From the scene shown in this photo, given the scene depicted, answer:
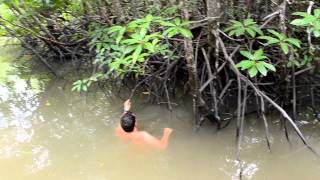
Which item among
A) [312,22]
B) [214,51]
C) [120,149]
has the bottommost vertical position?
[120,149]

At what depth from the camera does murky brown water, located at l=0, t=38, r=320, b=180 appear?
342 cm

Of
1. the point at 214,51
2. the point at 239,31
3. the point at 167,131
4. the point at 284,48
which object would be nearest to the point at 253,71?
the point at 284,48

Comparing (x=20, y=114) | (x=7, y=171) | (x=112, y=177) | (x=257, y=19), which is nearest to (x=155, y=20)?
(x=257, y=19)

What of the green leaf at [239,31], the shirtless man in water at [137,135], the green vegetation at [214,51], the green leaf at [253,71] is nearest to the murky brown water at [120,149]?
the shirtless man in water at [137,135]

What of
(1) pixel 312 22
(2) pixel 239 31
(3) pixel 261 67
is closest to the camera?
(1) pixel 312 22

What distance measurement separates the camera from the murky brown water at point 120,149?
342cm

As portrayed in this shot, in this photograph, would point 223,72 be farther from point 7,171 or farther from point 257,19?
point 7,171

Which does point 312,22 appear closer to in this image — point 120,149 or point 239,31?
point 239,31

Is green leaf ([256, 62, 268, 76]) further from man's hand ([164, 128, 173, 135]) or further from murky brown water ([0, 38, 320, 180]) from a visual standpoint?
man's hand ([164, 128, 173, 135])

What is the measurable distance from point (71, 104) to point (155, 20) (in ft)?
5.74

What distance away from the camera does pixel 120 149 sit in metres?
3.75

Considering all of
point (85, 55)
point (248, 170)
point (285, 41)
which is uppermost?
point (285, 41)

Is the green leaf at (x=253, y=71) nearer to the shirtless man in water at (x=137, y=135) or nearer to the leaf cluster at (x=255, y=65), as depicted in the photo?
the leaf cluster at (x=255, y=65)

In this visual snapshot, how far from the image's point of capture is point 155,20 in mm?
3297
